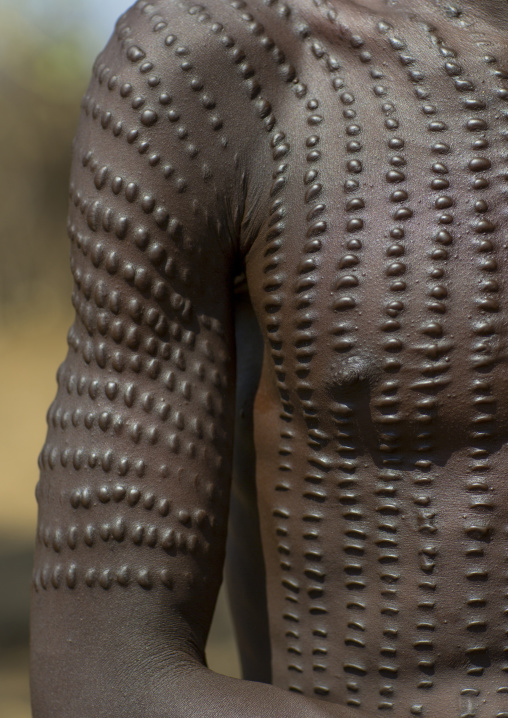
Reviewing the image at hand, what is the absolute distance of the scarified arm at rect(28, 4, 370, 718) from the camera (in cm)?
70

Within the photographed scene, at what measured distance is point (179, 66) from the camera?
720 millimetres

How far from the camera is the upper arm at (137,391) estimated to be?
2.32 ft

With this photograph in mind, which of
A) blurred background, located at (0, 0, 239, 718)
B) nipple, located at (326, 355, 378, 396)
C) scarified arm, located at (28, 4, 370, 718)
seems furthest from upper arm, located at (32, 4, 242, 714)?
blurred background, located at (0, 0, 239, 718)

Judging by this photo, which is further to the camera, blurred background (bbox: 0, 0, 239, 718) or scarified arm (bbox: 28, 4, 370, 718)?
blurred background (bbox: 0, 0, 239, 718)

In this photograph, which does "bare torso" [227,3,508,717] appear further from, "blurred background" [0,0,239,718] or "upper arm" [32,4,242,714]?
"blurred background" [0,0,239,718]

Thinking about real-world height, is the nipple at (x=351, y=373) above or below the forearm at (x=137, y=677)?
above

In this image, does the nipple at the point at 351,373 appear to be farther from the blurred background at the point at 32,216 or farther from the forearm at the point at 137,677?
the blurred background at the point at 32,216

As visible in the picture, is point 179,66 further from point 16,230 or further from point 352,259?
point 16,230

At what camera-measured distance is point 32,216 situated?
508cm

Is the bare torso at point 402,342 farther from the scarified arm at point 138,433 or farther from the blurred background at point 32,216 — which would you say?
the blurred background at point 32,216

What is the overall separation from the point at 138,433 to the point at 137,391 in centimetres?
4

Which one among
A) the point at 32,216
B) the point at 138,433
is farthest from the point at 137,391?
the point at 32,216

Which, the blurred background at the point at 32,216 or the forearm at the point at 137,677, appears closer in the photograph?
the forearm at the point at 137,677

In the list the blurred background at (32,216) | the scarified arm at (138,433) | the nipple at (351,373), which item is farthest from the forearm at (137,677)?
the blurred background at (32,216)
